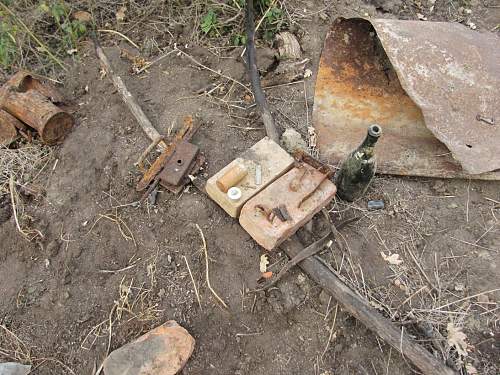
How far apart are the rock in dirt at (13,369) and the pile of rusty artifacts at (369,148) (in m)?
0.92

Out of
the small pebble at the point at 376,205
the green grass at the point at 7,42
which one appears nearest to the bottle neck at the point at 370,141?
the small pebble at the point at 376,205

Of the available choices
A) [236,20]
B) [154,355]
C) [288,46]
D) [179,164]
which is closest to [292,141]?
[179,164]

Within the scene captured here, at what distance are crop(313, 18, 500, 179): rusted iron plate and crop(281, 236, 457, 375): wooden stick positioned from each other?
2.86 feet

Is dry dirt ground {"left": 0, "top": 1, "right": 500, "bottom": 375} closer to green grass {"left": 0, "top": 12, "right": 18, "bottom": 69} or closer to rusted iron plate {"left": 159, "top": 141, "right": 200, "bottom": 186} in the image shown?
rusted iron plate {"left": 159, "top": 141, "right": 200, "bottom": 186}

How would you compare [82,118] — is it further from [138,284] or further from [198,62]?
[138,284]

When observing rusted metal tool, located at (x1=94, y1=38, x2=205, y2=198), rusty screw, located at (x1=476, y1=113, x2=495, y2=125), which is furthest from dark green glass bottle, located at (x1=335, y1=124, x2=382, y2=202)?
rusted metal tool, located at (x1=94, y1=38, x2=205, y2=198)

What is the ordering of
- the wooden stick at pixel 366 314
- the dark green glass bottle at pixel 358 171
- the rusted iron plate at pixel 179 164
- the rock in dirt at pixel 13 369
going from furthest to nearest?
the rusted iron plate at pixel 179 164
the dark green glass bottle at pixel 358 171
the rock in dirt at pixel 13 369
the wooden stick at pixel 366 314

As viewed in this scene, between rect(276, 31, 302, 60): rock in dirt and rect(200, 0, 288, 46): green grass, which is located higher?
rect(200, 0, 288, 46): green grass

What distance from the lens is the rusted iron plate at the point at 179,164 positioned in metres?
2.73

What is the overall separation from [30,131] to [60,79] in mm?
640

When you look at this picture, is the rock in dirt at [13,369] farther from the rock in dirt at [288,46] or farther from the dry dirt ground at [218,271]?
the rock in dirt at [288,46]

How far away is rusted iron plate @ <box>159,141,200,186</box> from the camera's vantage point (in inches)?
108

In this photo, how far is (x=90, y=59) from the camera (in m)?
3.70

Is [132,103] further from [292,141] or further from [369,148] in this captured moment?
[369,148]
